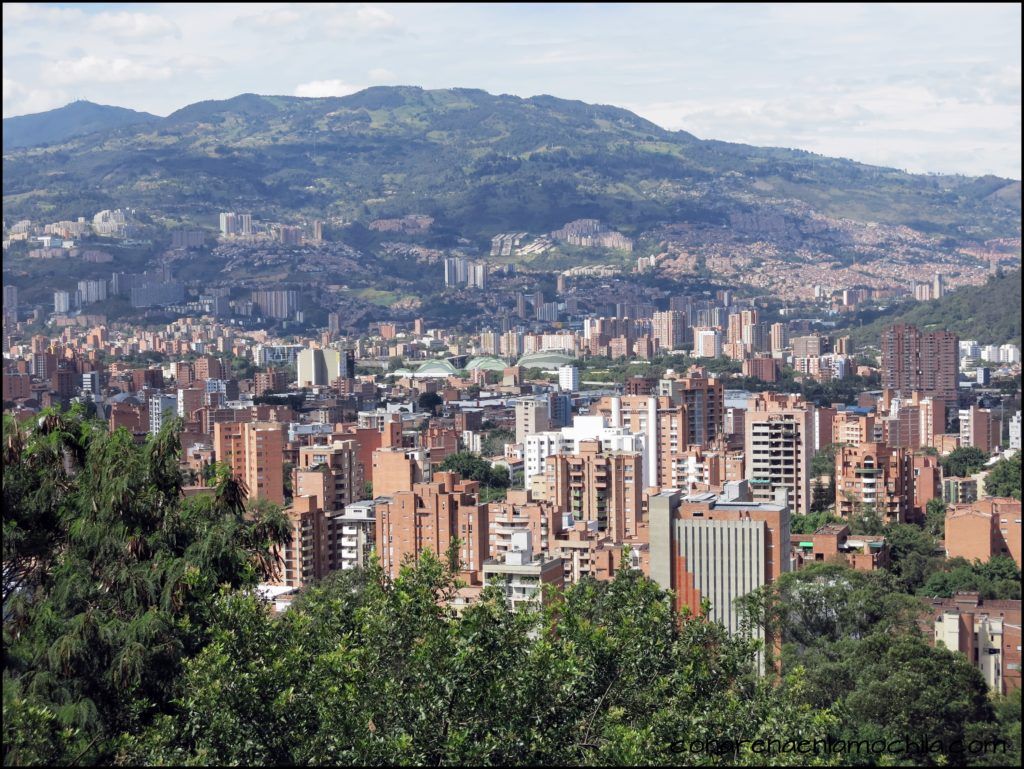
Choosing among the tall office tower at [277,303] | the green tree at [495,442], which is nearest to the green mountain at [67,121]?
the tall office tower at [277,303]

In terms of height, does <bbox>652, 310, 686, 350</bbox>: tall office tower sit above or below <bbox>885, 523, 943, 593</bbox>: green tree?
below

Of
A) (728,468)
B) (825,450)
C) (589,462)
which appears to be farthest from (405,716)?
(825,450)

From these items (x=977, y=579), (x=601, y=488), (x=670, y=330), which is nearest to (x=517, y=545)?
(x=977, y=579)

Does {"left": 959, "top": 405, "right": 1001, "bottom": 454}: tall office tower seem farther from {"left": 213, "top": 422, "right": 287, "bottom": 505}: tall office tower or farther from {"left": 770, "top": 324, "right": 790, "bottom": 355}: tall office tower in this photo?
{"left": 770, "top": 324, "right": 790, "bottom": 355}: tall office tower

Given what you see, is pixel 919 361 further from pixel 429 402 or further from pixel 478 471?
pixel 478 471

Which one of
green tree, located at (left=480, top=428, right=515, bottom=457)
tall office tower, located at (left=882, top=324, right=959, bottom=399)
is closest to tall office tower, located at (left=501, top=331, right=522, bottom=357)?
tall office tower, located at (left=882, top=324, right=959, bottom=399)
